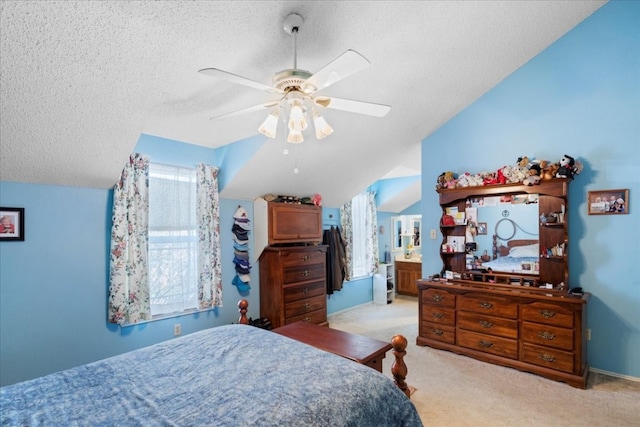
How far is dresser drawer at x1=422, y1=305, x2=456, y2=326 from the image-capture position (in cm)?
346

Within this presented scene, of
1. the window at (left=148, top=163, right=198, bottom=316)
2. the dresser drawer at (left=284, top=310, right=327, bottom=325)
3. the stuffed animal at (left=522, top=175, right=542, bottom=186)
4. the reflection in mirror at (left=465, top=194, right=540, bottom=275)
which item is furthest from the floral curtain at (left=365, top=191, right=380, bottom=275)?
the window at (left=148, top=163, right=198, bottom=316)

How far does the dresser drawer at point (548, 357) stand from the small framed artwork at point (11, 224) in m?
4.48

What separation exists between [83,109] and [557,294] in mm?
4168

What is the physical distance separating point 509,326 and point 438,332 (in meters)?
0.75

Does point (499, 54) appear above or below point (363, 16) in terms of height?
above

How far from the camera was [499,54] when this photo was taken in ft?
9.68

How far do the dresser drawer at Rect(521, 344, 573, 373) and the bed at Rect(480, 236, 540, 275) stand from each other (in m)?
0.78

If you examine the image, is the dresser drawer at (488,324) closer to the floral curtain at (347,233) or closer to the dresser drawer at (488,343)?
the dresser drawer at (488,343)

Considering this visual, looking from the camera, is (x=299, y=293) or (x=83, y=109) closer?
(x=83, y=109)

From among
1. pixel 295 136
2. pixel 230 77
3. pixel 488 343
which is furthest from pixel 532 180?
pixel 230 77

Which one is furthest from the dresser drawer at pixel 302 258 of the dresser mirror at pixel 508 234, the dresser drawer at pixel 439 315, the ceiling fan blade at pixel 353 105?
the ceiling fan blade at pixel 353 105

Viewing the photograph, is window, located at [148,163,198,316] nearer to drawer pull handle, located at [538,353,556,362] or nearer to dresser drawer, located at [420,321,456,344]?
dresser drawer, located at [420,321,456,344]

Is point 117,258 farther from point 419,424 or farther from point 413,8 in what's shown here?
point 413,8

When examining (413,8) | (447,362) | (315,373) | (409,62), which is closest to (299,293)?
(447,362)
